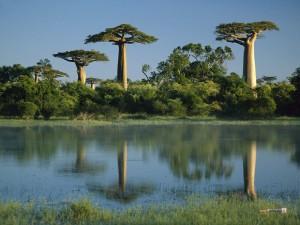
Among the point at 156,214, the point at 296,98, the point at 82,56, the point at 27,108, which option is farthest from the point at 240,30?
the point at 156,214

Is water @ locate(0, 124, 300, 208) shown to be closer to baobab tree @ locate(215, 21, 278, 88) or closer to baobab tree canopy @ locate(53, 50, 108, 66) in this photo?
baobab tree @ locate(215, 21, 278, 88)

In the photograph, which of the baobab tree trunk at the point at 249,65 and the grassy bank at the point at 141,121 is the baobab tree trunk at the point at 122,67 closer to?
the baobab tree trunk at the point at 249,65

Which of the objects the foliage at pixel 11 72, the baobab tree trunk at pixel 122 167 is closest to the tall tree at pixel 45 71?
the foliage at pixel 11 72

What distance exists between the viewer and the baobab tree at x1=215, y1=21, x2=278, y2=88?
40.4 metres

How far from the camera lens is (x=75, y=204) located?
7395 mm

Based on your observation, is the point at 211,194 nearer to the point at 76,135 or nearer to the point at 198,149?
the point at 198,149

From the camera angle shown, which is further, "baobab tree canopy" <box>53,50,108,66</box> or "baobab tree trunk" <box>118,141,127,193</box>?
"baobab tree canopy" <box>53,50,108,66</box>

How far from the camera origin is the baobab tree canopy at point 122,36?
4175 centimetres

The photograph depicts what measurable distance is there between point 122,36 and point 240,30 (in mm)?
8757

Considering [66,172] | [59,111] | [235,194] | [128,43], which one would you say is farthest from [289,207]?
[128,43]

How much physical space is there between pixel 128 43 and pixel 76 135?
23.2 metres

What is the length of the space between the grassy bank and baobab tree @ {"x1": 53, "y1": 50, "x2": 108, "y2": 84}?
1238 cm

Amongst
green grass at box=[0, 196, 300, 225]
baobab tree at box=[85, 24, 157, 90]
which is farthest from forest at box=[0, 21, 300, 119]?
green grass at box=[0, 196, 300, 225]

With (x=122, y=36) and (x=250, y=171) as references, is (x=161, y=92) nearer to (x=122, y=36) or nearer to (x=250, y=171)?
(x=122, y=36)
